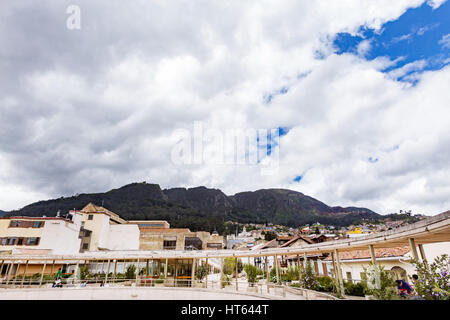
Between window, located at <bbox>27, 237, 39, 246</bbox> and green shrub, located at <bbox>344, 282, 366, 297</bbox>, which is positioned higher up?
window, located at <bbox>27, 237, 39, 246</bbox>

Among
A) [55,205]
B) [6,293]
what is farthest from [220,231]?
[6,293]

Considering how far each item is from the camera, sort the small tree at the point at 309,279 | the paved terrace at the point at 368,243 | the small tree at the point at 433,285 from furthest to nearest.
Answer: the small tree at the point at 309,279 → the paved terrace at the point at 368,243 → the small tree at the point at 433,285

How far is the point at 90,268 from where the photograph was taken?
1396 inches

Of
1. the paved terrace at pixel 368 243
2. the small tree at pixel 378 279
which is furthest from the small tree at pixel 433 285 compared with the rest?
the small tree at pixel 378 279

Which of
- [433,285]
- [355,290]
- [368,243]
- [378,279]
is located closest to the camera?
[433,285]

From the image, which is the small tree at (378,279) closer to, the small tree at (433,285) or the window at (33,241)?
the small tree at (433,285)

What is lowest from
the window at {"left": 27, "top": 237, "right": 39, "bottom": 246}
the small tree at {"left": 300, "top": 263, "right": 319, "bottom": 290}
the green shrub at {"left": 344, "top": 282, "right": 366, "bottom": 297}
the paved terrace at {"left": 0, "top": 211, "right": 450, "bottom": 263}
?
the green shrub at {"left": 344, "top": 282, "right": 366, "bottom": 297}

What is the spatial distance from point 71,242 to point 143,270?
739 inches

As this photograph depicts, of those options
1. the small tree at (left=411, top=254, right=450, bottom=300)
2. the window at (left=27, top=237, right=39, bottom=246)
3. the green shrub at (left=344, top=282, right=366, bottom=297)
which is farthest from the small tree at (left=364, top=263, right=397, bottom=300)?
the window at (left=27, top=237, right=39, bottom=246)

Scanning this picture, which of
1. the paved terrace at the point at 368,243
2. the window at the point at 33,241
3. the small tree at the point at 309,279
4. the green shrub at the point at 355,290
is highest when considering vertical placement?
the window at the point at 33,241

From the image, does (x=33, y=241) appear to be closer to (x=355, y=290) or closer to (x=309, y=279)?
(x=309, y=279)

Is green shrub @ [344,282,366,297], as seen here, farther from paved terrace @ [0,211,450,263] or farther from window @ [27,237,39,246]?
window @ [27,237,39,246]

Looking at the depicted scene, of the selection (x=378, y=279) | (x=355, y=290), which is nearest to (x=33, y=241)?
(x=355, y=290)
